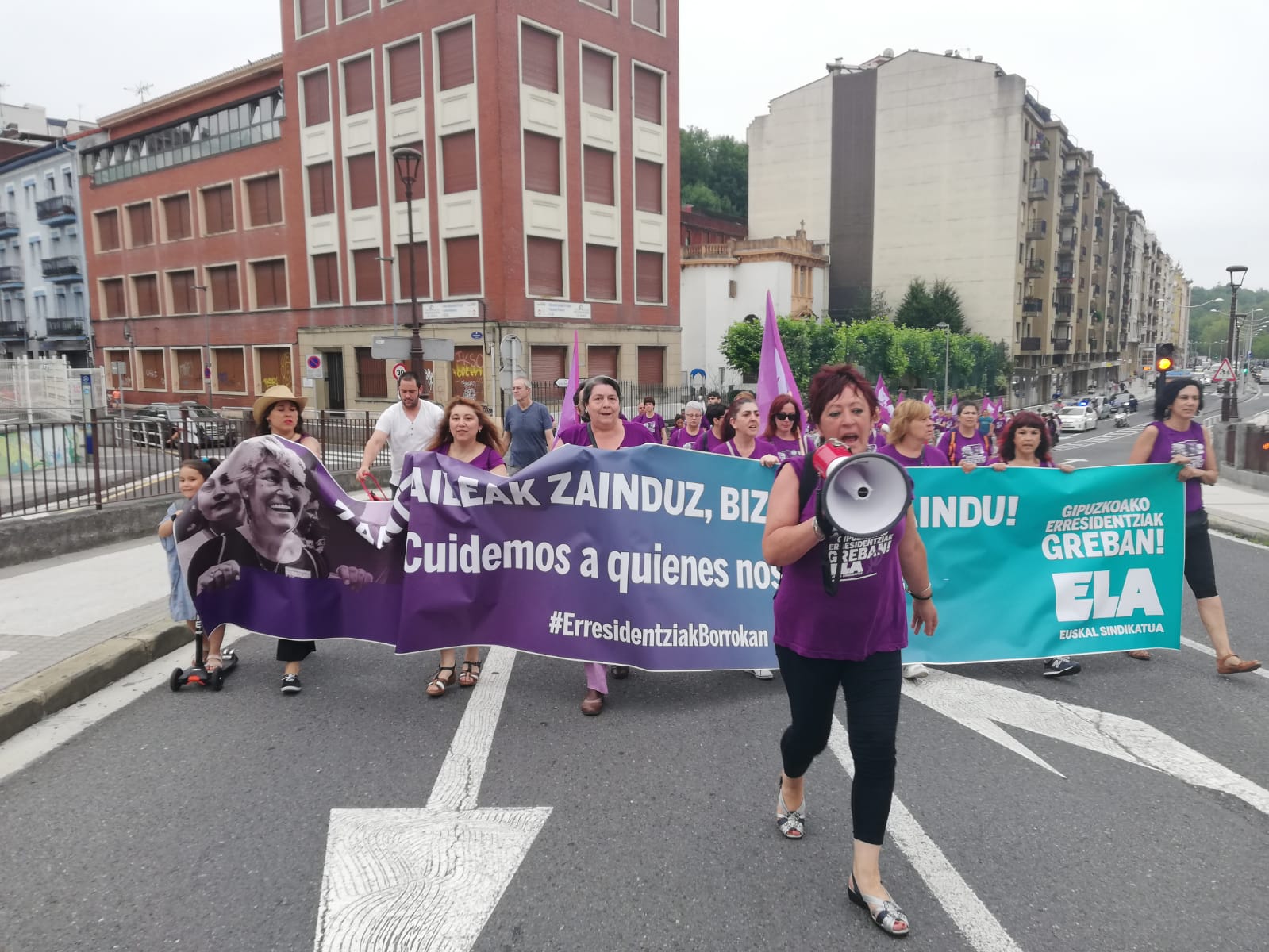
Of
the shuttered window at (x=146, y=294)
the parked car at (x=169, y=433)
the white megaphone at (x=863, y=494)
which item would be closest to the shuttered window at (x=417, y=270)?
the shuttered window at (x=146, y=294)

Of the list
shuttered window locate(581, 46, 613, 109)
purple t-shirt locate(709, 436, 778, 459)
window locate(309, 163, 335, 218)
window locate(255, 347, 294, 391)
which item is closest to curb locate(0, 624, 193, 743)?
purple t-shirt locate(709, 436, 778, 459)

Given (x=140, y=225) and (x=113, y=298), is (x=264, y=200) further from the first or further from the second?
(x=113, y=298)

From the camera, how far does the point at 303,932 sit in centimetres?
300

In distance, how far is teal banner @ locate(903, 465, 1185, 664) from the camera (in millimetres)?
5777

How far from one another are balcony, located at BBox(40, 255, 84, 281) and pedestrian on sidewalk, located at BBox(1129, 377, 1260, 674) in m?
64.2

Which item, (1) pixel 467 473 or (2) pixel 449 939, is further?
(1) pixel 467 473

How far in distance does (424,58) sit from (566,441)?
32345mm

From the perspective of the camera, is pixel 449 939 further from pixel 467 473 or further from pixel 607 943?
pixel 467 473

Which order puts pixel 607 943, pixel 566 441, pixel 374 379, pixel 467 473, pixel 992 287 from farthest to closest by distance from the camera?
pixel 992 287 < pixel 374 379 < pixel 566 441 < pixel 467 473 < pixel 607 943

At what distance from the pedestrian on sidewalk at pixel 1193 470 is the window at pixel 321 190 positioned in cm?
3666

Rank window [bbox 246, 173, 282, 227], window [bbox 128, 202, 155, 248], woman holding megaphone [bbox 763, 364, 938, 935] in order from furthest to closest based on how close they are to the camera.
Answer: window [bbox 128, 202, 155, 248] → window [bbox 246, 173, 282, 227] → woman holding megaphone [bbox 763, 364, 938, 935]

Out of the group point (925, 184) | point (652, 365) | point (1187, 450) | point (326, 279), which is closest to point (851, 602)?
point (1187, 450)

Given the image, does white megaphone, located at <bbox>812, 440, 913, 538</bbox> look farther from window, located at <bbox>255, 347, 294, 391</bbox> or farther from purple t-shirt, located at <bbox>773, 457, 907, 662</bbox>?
window, located at <bbox>255, 347, 294, 391</bbox>

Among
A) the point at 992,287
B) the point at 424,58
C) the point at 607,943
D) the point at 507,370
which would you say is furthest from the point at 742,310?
the point at 607,943
